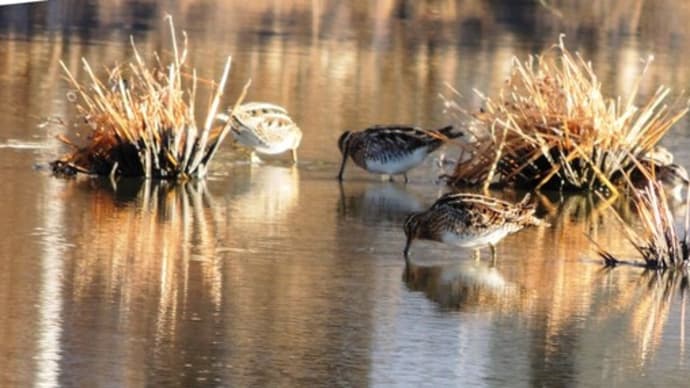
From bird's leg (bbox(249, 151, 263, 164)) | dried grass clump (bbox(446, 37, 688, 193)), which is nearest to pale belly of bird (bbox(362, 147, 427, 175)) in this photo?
dried grass clump (bbox(446, 37, 688, 193))

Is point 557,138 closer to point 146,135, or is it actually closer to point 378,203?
point 378,203

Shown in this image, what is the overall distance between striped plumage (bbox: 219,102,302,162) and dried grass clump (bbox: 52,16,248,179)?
144 centimetres

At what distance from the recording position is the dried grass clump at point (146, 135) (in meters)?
16.0

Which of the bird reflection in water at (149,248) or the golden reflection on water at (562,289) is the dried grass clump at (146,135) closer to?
the bird reflection in water at (149,248)

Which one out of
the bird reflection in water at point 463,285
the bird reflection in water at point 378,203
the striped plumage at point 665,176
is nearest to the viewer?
the bird reflection in water at point 463,285

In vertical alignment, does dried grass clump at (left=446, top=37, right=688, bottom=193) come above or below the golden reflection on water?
above

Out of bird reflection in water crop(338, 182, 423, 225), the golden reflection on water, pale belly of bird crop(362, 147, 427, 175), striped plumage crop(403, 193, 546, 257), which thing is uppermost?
striped plumage crop(403, 193, 546, 257)

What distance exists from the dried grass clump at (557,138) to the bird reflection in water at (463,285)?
3.73m

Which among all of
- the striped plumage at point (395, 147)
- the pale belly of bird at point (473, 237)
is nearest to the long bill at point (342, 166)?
the striped plumage at point (395, 147)

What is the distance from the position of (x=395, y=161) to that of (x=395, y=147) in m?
0.13

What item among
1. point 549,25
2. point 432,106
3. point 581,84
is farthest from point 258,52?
point 581,84

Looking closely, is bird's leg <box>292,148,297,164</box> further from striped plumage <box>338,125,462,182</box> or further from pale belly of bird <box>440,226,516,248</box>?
pale belly of bird <box>440,226,516,248</box>

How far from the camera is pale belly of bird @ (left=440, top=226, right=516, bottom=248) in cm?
1299

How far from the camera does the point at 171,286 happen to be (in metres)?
11.8
